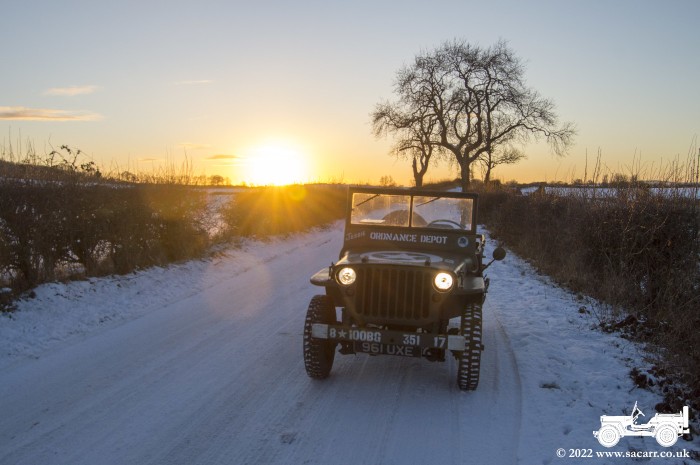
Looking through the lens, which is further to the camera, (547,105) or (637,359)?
(547,105)

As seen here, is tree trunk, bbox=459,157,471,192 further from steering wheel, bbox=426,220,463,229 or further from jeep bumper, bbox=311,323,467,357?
jeep bumper, bbox=311,323,467,357

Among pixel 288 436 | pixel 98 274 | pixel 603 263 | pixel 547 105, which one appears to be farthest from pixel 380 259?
pixel 547 105

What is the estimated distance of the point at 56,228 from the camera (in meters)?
8.03

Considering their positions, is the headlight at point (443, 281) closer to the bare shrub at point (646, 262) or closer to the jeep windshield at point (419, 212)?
the jeep windshield at point (419, 212)

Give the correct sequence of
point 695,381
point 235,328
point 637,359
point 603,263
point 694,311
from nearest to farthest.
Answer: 1. point 695,381
2. point 637,359
3. point 694,311
4. point 235,328
5. point 603,263

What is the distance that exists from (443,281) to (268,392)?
196 centimetres

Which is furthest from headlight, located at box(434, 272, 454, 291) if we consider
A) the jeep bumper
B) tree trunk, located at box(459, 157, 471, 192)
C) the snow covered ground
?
tree trunk, located at box(459, 157, 471, 192)

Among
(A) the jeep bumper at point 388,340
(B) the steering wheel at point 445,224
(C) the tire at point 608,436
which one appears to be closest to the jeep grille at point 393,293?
(A) the jeep bumper at point 388,340

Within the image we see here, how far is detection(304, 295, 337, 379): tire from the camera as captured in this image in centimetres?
514

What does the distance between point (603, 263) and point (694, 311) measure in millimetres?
2247

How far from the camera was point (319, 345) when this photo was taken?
5.14 metres

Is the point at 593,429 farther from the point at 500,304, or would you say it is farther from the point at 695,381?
the point at 500,304

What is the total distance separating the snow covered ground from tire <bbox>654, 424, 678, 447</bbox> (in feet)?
0.20

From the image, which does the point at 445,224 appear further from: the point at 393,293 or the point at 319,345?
the point at 319,345
